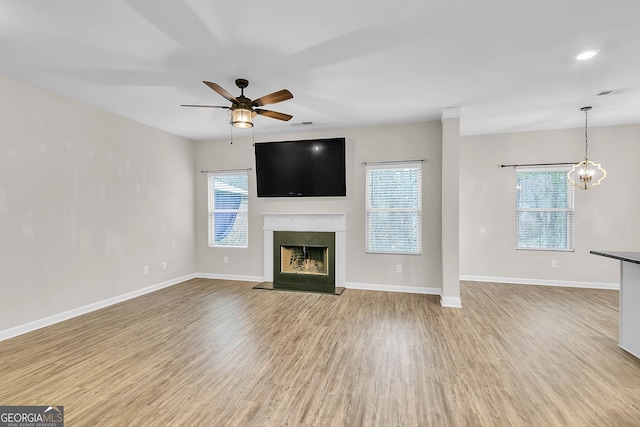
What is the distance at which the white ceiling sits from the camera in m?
2.13

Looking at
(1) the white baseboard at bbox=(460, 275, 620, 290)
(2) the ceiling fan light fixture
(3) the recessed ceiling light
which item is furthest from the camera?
(1) the white baseboard at bbox=(460, 275, 620, 290)

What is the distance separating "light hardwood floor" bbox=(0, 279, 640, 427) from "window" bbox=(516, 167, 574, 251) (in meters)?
1.50

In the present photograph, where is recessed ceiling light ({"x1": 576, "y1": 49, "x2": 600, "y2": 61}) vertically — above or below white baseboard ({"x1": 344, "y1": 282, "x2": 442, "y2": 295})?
above

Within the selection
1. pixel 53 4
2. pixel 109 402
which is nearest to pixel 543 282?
pixel 109 402

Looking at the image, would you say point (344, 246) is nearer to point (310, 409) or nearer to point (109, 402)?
point (310, 409)

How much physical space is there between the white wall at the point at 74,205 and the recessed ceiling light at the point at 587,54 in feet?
18.3

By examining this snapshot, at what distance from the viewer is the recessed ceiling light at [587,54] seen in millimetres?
2659

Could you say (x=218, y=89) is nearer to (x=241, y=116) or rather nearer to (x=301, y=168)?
(x=241, y=116)

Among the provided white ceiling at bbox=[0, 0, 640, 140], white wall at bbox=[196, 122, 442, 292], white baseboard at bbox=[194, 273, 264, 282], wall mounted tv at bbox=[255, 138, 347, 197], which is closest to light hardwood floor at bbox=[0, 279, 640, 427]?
white wall at bbox=[196, 122, 442, 292]

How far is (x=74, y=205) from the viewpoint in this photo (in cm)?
381

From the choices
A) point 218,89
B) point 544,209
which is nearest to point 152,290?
point 218,89

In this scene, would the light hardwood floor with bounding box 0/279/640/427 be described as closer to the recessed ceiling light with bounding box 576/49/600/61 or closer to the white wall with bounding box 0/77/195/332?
the white wall with bounding box 0/77/195/332

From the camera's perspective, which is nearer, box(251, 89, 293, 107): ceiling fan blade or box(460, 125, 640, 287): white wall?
box(251, 89, 293, 107): ceiling fan blade

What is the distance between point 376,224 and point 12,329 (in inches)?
187
